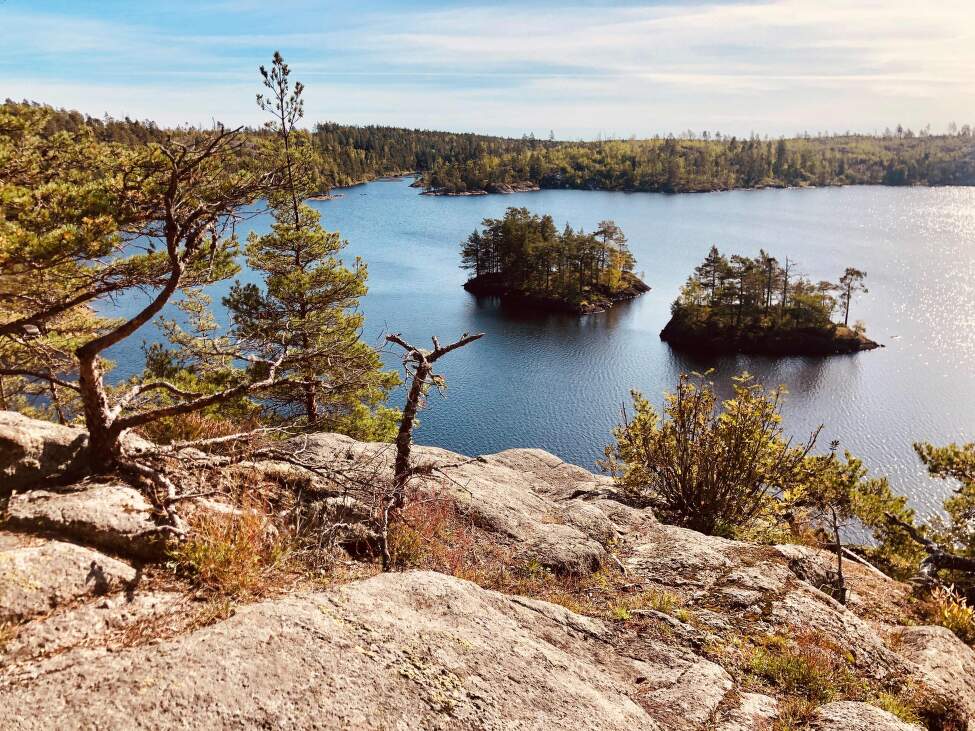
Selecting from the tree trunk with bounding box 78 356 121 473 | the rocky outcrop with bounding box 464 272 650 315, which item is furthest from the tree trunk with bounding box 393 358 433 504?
the rocky outcrop with bounding box 464 272 650 315

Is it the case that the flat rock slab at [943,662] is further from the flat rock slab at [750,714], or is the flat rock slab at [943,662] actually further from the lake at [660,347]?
the lake at [660,347]

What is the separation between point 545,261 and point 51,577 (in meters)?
95.0

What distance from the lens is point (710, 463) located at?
15.1 metres

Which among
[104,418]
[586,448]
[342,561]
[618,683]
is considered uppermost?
[104,418]

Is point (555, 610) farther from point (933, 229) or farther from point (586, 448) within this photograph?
point (933, 229)

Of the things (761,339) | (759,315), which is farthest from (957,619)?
(759,315)

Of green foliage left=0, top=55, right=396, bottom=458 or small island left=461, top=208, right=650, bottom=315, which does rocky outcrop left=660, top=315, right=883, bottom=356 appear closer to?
small island left=461, top=208, right=650, bottom=315

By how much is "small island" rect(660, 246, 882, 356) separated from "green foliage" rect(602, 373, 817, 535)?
204 feet

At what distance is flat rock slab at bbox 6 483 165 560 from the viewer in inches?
230

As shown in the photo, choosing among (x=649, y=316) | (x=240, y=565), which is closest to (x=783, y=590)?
(x=240, y=565)

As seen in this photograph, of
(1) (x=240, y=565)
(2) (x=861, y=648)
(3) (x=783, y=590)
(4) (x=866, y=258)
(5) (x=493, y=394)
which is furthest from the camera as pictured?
(4) (x=866, y=258)

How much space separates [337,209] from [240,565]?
159 m

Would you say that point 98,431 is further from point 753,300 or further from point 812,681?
point 753,300

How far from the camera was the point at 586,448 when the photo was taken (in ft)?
154
